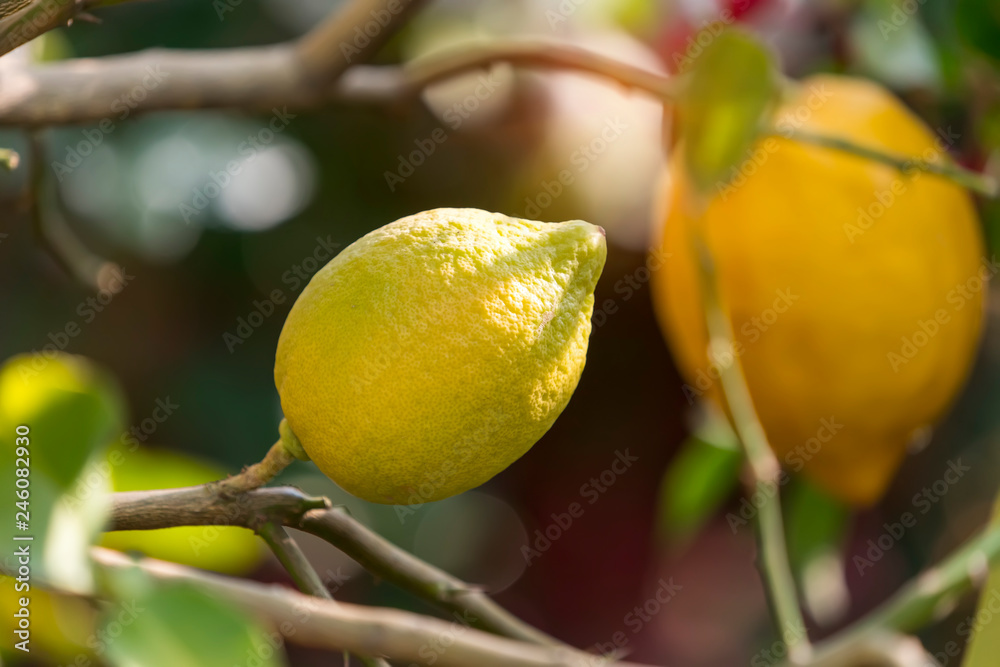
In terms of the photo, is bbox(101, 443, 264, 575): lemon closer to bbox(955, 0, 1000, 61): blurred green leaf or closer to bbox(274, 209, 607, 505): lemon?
bbox(274, 209, 607, 505): lemon

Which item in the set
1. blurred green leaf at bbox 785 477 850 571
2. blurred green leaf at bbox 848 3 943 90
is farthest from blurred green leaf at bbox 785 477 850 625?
blurred green leaf at bbox 848 3 943 90

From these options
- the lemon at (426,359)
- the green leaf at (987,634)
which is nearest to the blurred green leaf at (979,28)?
the green leaf at (987,634)

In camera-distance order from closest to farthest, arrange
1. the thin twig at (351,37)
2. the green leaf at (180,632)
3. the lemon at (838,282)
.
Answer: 1. the green leaf at (180,632)
2. the thin twig at (351,37)
3. the lemon at (838,282)

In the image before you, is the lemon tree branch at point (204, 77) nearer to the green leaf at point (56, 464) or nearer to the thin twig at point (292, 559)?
the green leaf at point (56, 464)

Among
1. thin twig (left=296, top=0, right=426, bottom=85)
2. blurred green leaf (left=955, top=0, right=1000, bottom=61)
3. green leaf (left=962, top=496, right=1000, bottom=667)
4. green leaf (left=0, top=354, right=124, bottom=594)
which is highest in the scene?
blurred green leaf (left=955, top=0, right=1000, bottom=61)

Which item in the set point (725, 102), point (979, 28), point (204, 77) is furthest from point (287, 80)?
point (979, 28)

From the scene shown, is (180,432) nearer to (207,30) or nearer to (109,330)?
(109,330)

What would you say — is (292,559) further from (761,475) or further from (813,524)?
(813,524)
